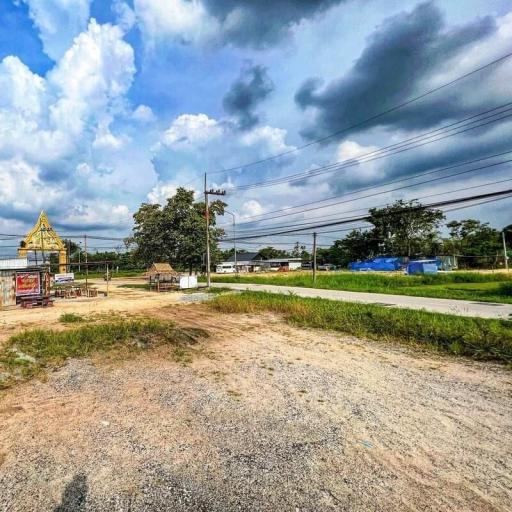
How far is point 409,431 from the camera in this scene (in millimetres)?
5238

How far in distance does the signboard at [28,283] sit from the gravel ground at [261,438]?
786 inches

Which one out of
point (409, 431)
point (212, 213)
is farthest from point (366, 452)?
point (212, 213)

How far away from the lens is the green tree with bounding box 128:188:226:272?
38.5 m

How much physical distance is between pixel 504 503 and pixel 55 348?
35.9 ft

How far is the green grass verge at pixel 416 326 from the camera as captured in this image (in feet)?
31.9

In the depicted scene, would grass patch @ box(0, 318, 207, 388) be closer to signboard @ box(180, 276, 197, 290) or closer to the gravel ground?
the gravel ground

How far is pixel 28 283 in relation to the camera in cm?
2511

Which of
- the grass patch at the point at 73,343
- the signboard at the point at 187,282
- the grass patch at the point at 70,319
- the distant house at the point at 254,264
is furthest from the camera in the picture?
the distant house at the point at 254,264

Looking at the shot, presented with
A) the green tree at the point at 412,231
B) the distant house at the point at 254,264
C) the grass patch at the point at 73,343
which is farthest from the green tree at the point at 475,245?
the grass patch at the point at 73,343

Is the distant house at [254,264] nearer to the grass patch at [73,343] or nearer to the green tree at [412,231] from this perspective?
the green tree at [412,231]

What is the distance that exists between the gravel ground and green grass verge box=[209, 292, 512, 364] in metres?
1.25

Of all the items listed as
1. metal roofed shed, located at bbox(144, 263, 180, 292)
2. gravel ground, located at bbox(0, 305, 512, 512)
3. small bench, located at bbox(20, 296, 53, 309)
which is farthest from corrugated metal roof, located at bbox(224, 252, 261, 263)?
gravel ground, located at bbox(0, 305, 512, 512)

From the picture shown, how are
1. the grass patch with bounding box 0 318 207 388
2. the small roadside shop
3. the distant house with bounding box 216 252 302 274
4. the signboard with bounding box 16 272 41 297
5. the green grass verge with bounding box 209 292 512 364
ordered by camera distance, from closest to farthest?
the grass patch with bounding box 0 318 207 388 → the green grass verge with bounding box 209 292 512 364 → the small roadside shop → the signboard with bounding box 16 272 41 297 → the distant house with bounding box 216 252 302 274

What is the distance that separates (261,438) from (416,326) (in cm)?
857
